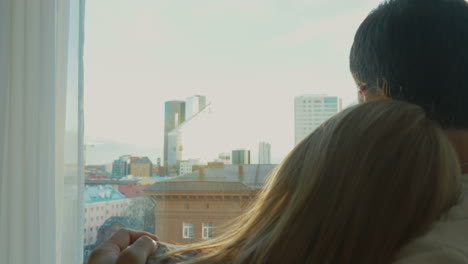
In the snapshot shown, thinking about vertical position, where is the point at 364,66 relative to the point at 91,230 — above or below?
above

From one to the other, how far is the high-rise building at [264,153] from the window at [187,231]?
0.39m

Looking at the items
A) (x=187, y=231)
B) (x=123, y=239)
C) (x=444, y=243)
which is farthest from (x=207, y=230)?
(x=444, y=243)

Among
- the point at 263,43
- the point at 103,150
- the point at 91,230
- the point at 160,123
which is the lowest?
the point at 91,230

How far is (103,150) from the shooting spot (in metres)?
1.76

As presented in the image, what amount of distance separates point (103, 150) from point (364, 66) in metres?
1.35

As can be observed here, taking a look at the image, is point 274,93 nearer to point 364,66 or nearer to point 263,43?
point 263,43

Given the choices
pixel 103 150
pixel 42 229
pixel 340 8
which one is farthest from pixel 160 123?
pixel 340 8

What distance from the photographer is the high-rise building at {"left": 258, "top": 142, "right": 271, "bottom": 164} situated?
1.65 metres

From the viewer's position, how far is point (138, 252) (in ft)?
1.68

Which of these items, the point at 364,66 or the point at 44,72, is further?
the point at 44,72

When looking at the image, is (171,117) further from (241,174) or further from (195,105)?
(241,174)

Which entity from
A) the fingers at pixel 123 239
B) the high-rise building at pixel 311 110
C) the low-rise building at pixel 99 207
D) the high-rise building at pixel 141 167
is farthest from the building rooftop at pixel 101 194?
the fingers at pixel 123 239

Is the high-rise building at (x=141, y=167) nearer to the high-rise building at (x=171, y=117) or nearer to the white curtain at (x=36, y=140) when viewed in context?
the high-rise building at (x=171, y=117)

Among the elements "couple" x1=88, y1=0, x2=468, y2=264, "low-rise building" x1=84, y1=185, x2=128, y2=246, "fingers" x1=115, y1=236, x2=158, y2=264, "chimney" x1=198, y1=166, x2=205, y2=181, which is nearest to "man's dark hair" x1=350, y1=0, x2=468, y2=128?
"couple" x1=88, y1=0, x2=468, y2=264
